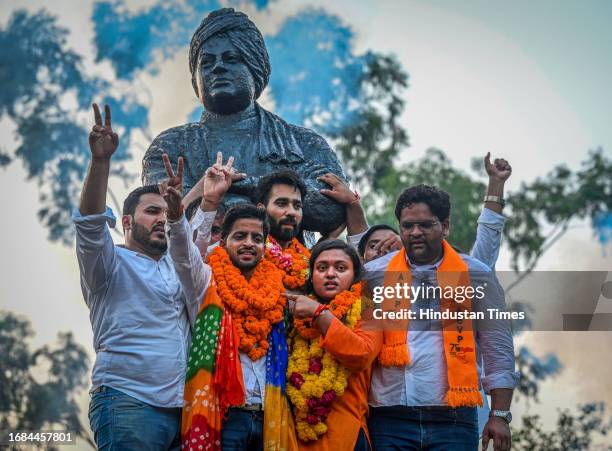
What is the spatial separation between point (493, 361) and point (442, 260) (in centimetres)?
56

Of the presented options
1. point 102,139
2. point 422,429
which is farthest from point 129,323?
point 422,429

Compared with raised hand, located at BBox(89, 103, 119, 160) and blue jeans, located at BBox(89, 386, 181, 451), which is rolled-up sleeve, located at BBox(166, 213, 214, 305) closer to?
raised hand, located at BBox(89, 103, 119, 160)

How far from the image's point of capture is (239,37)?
222 inches

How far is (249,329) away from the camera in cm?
385

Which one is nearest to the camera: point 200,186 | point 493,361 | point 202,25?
point 493,361

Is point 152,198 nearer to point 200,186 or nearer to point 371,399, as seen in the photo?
point 200,186

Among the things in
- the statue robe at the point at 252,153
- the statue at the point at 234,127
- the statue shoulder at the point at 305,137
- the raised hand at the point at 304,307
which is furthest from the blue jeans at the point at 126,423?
the statue shoulder at the point at 305,137

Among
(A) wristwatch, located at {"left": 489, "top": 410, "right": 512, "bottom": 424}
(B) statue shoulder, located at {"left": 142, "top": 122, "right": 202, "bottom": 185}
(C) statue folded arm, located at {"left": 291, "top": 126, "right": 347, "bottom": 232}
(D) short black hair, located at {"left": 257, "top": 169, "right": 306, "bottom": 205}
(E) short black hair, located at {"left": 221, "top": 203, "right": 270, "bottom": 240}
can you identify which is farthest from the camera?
(B) statue shoulder, located at {"left": 142, "top": 122, "right": 202, "bottom": 185}

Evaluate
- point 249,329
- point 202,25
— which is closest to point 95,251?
point 249,329

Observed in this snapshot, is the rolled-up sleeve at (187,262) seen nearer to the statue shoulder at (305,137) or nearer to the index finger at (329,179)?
the index finger at (329,179)

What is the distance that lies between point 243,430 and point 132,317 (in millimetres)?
723

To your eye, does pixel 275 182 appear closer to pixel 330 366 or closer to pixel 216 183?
pixel 216 183

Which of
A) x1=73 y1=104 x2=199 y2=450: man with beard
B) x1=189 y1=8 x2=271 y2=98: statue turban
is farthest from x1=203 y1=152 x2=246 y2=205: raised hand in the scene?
x1=189 y1=8 x2=271 y2=98: statue turban

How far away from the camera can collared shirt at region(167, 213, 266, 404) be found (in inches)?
146
